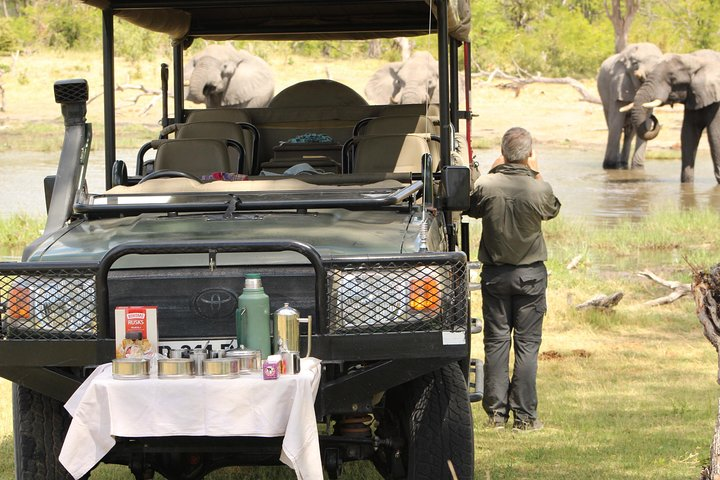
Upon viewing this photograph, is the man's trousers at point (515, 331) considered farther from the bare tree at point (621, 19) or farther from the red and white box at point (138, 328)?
the bare tree at point (621, 19)

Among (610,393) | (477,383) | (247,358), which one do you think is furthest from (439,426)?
(610,393)

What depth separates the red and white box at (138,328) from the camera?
4.94 metres

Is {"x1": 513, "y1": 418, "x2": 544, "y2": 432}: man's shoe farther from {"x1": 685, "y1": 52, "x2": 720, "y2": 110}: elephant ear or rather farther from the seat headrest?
{"x1": 685, "y1": 52, "x2": 720, "y2": 110}: elephant ear

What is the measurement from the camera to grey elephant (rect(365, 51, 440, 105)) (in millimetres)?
25234

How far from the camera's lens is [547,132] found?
100ft

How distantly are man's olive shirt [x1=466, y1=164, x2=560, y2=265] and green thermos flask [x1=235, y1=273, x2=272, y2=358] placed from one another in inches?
115

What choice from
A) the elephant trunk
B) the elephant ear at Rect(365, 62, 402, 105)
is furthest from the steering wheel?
the elephant trunk

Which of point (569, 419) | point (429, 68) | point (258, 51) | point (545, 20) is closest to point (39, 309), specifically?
point (569, 419)

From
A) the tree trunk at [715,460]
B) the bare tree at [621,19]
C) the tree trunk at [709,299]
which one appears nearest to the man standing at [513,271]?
the tree trunk at [709,299]

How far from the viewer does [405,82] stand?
25953 mm

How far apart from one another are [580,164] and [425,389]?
76.7 ft

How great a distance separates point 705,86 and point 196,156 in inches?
804

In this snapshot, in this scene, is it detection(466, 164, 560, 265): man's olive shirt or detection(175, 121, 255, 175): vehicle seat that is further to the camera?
detection(175, 121, 255, 175): vehicle seat

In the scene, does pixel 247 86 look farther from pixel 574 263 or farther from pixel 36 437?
pixel 36 437
